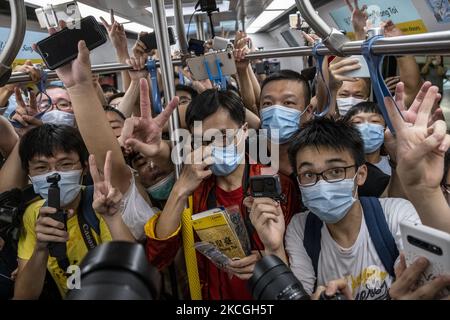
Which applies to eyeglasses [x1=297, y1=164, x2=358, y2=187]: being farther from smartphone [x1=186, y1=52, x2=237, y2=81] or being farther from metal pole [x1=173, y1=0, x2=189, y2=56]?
metal pole [x1=173, y1=0, x2=189, y2=56]

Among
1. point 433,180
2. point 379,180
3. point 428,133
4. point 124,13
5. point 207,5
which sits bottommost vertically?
point 379,180

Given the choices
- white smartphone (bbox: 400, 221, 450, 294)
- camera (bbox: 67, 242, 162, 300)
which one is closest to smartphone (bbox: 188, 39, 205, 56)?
white smartphone (bbox: 400, 221, 450, 294)

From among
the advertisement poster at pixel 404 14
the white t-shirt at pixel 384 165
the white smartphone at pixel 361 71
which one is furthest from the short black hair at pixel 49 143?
the advertisement poster at pixel 404 14

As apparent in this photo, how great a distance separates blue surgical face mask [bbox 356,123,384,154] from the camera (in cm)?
194

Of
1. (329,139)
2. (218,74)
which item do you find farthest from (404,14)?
(329,139)

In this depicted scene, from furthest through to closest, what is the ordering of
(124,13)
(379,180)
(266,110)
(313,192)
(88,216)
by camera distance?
(124,13)
(266,110)
(379,180)
(88,216)
(313,192)

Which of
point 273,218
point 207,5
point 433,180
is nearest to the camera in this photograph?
point 433,180

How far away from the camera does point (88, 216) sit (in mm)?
1348

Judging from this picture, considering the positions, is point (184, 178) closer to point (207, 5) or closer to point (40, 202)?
point (40, 202)

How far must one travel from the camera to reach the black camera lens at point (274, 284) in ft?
1.80

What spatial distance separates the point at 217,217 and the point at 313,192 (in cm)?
36

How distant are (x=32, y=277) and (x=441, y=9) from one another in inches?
160

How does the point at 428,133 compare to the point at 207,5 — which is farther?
the point at 207,5

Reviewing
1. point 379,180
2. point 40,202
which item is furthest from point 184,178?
point 379,180
